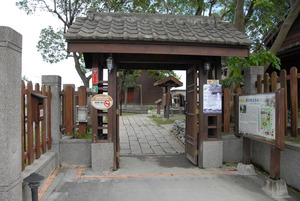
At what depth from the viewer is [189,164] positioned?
5938 millimetres

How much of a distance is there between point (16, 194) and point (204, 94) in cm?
418

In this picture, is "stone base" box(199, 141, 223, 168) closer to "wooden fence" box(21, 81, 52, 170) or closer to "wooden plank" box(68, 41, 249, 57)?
"wooden plank" box(68, 41, 249, 57)

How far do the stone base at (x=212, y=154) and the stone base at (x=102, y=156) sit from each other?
2246mm

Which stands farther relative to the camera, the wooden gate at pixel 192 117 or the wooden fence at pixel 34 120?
the wooden gate at pixel 192 117

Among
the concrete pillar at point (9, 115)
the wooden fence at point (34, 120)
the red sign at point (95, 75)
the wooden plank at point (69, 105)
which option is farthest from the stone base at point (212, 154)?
the concrete pillar at point (9, 115)

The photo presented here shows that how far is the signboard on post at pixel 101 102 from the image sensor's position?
5.16 meters

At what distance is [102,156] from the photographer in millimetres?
5266

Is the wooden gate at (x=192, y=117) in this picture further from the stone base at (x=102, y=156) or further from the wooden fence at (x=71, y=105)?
the wooden fence at (x=71, y=105)

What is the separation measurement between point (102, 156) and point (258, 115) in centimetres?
348

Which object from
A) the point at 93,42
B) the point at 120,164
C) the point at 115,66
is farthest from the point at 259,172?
the point at 93,42

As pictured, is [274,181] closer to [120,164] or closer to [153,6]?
[120,164]

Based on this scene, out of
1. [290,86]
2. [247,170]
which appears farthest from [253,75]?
[247,170]

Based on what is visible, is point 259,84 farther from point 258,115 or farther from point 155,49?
point 155,49

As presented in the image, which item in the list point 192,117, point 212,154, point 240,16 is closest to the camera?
point 212,154
